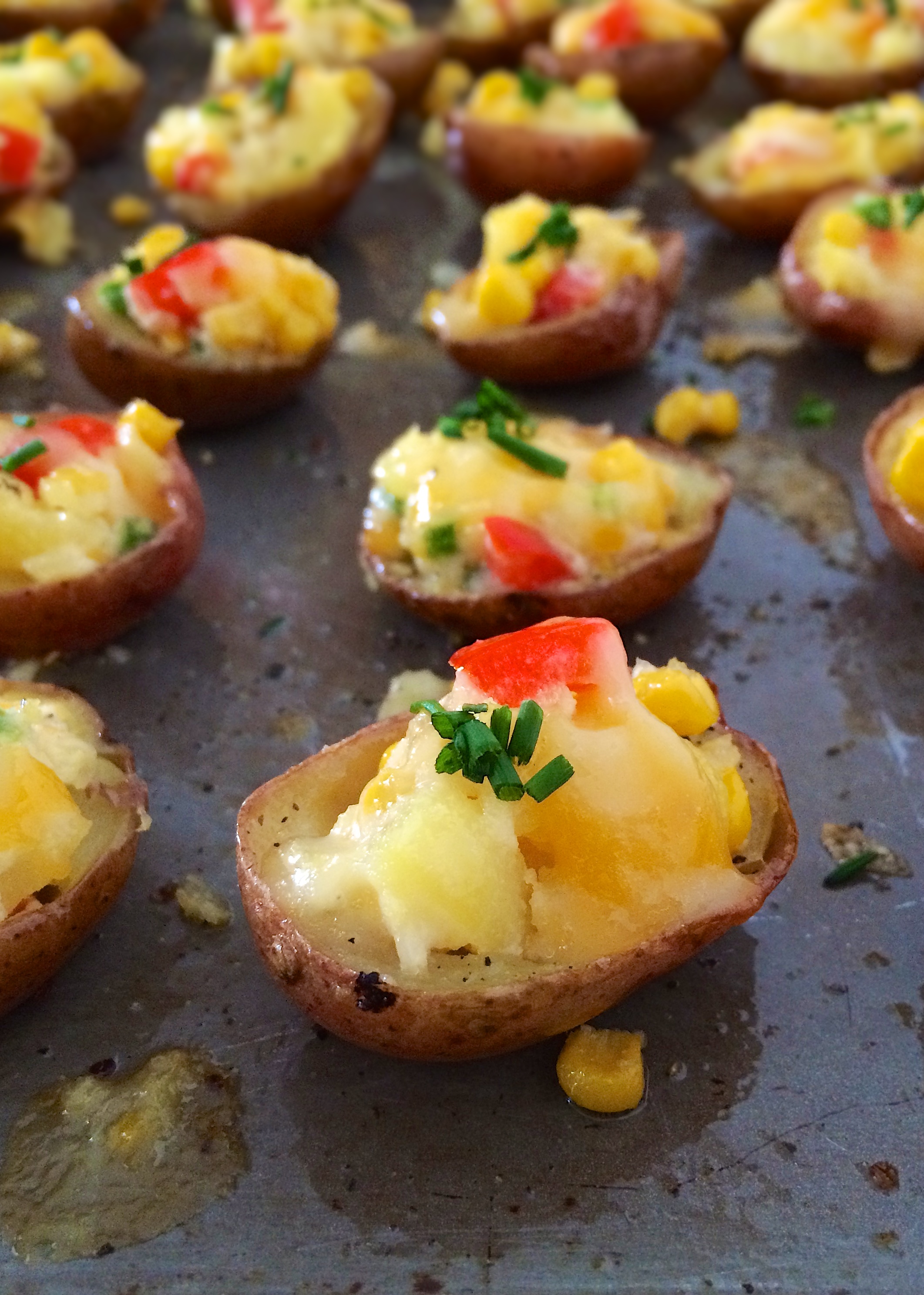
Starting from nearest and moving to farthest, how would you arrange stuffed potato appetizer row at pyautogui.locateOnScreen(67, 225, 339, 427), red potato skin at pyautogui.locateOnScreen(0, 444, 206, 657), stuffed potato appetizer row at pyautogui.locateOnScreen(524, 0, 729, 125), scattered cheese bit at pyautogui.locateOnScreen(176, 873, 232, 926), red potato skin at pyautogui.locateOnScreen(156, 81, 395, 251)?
scattered cheese bit at pyautogui.locateOnScreen(176, 873, 232, 926), red potato skin at pyautogui.locateOnScreen(0, 444, 206, 657), stuffed potato appetizer row at pyautogui.locateOnScreen(67, 225, 339, 427), red potato skin at pyautogui.locateOnScreen(156, 81, 395, 251), stuffed potato appetizer row at pyautogui.locateOnScreen(524, 0, 729, 125)

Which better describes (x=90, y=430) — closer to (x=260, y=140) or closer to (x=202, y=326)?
(x=202, y=326)

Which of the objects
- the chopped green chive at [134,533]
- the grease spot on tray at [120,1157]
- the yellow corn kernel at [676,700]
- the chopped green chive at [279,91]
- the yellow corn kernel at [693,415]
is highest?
the chopped green chive at [279,91]

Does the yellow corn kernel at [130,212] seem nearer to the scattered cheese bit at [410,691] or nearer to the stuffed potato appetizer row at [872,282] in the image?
the stuffed potato appetizer row at [872,282]

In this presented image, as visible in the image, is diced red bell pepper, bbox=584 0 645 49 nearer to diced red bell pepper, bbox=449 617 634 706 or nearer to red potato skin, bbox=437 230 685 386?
red potato skin, bbox=437 230 685 386

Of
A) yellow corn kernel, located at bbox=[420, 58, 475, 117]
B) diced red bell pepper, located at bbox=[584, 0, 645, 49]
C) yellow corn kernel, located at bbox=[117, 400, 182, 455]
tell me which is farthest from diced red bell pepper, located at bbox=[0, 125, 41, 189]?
diced red bell pepper, located at bbox=[584, 0, 645, 49]

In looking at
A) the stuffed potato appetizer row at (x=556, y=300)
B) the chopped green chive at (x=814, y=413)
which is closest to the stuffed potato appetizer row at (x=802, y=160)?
the stuffed potato appetizer row at (x=556, y=300)

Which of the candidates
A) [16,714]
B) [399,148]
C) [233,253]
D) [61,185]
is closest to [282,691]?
[16,714]

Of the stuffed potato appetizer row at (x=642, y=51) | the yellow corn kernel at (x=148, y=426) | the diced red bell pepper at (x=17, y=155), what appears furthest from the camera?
the stuffed potato appetizer row at (x=642, y=51)
